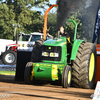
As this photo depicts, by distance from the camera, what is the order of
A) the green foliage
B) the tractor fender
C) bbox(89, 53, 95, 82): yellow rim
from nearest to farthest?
the tractor fender < bbox(89, 53, 95, 82): yellow rim < the green foliage

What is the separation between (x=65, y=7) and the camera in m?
9.62

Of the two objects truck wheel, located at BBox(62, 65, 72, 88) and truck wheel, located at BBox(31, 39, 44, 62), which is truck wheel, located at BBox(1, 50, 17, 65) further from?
truck wheel, located at BBox(62, 65, 72, 88)

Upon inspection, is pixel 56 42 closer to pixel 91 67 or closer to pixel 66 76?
pixel 66 76

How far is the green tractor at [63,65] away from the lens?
747cm

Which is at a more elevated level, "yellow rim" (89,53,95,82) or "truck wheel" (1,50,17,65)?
"yellow rim" (89,53,95,82)

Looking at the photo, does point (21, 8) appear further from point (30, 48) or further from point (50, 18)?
point (30, 48)

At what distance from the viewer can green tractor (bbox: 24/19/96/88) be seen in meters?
7.47

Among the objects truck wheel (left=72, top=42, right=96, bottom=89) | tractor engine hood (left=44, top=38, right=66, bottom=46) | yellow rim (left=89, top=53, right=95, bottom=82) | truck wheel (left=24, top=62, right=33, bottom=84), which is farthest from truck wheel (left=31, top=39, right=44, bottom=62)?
yellow rim (left=89, top=53, right=95, bottom=82)

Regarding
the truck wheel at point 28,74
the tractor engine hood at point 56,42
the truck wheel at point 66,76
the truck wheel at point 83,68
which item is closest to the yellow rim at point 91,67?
the truck wheel at point 83,68

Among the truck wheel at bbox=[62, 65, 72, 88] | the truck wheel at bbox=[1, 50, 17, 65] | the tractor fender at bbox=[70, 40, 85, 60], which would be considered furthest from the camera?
the truck wheel at bbox=[1, 50, 17, 65]

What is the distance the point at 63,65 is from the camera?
777cm

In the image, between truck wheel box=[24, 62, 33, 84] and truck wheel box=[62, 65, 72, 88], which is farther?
truck wheel box=[24, 62, 33, 84]

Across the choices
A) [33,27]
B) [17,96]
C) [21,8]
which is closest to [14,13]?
[21,8]

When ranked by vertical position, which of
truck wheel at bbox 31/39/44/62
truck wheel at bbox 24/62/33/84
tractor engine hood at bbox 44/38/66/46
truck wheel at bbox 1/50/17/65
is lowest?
truck wheel at bbox 1/50/17/65
